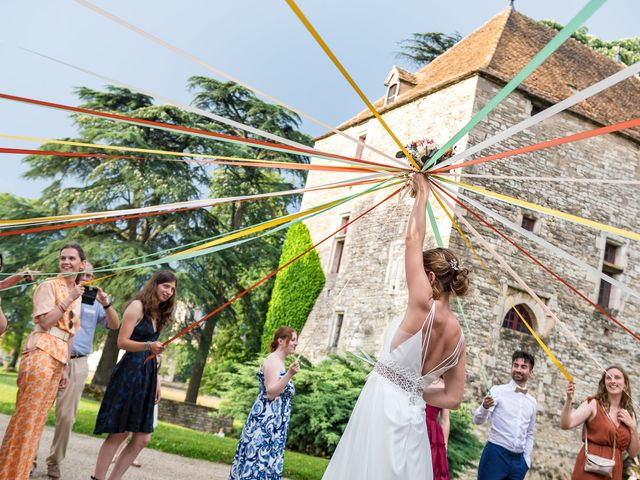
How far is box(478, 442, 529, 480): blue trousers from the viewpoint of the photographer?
589 centimetres

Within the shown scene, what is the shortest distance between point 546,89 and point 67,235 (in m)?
15.3

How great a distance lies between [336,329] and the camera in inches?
727

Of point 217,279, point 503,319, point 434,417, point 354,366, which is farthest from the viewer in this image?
point 217,279

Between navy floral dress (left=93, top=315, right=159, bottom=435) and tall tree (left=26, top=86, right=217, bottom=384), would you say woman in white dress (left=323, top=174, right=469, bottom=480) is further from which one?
tall tree (left=26, top=86, right=217, bottom=384)

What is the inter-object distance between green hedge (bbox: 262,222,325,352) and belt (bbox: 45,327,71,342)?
15350mm

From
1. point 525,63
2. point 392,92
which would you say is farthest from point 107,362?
point 525,63

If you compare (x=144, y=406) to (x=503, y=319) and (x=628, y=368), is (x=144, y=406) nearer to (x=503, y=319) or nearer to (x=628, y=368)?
(x=503, y=319)

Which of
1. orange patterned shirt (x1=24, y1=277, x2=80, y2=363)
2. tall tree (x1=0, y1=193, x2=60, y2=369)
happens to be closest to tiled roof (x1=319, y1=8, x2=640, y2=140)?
tall tree (x1=0, y1=193, x2=60, y2=369)

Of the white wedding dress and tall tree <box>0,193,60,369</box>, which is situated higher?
tall tree <box>0,193,60,369</box>

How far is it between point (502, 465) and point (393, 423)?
10.9ft

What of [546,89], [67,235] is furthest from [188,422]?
Answer: [546,89]

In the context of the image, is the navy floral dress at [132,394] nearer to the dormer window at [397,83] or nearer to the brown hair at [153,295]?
the brown hair at [153,295]

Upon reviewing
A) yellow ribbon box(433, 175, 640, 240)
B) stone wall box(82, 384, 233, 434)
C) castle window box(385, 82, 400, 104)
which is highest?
castle window box(385, 82, 400, 104)

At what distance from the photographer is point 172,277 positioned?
198 inches
